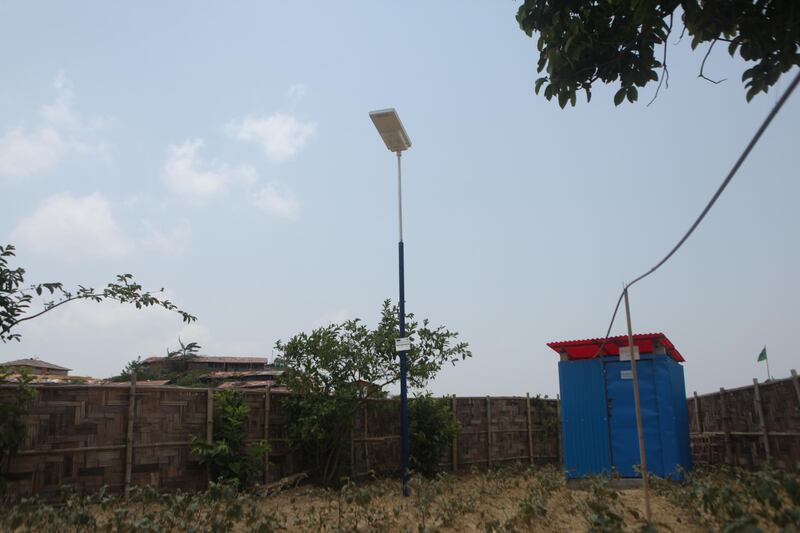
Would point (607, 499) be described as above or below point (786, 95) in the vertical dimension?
below

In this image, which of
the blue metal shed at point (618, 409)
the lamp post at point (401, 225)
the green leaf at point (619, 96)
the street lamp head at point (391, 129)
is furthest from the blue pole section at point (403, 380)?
the green leaf at point (619, 96)

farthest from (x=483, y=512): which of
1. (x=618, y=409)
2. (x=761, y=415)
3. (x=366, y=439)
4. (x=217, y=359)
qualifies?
(x=217, y=359)

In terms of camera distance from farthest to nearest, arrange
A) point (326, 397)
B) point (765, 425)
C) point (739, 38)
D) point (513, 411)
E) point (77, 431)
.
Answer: point (513, 411) → point (326, 397) → point (765, 425) → point (77, 431) → point (739, 38)

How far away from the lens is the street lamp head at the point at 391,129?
10.7m

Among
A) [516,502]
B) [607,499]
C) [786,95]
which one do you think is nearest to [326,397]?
[516,502]

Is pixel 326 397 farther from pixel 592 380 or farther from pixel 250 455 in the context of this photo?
pixel 592 380

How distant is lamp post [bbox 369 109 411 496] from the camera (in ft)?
34.8

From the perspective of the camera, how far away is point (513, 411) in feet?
54.6

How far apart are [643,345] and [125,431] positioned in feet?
28.8

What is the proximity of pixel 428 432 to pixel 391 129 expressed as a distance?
6806mm

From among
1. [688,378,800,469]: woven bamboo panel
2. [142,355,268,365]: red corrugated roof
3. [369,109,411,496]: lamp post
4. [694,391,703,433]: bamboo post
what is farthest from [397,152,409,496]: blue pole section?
[142,355,268,365]: red corrugated roof

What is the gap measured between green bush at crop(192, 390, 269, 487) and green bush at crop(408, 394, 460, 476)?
370cm

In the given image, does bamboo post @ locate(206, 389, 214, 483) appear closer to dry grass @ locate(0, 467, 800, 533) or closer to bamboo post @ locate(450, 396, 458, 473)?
dry grass @ locate(0, 467, 800, 533)

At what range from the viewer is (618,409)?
11.1 metres
